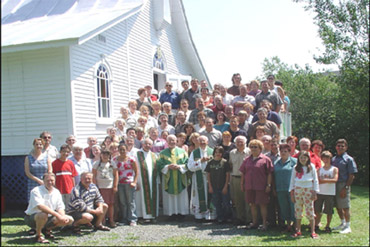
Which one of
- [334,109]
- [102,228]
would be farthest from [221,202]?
[334,109]

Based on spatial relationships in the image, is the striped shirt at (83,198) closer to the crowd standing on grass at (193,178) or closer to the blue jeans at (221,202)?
the crowd standing on grass at (193,178)

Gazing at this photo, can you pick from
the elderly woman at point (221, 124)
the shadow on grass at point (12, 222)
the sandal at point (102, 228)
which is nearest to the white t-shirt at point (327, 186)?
the elderly woman at point (221, 124)

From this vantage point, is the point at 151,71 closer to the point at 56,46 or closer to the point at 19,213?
the point at 56,46

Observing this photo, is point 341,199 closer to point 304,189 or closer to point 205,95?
point 304,189

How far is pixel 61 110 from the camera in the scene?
30.5 feet

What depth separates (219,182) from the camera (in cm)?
716

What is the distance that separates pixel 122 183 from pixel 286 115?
5.77m

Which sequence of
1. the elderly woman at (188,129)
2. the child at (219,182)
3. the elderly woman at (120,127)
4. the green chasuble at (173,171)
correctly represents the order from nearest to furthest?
the child at (219,182) < the green chasuble at (173,171) < the elderly woman at (188,129) < the elderly woman at (120,127)

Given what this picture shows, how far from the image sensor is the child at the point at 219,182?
714 centimetres

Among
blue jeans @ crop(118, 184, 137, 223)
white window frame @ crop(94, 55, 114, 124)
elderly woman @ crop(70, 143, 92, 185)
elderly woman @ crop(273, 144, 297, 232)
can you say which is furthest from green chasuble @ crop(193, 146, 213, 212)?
white window frame @ crop(94, 55, 114, 124)

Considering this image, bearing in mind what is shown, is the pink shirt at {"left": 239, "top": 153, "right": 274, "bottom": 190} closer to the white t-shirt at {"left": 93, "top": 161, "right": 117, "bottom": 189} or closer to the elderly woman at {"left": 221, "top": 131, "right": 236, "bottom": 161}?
the elderly woman at {"left": 221, "top": 131, "right": 236, "bottom": 161}

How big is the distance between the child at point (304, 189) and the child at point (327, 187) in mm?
543

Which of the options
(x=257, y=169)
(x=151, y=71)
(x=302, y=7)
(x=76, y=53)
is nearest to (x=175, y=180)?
(x=257, y=169)

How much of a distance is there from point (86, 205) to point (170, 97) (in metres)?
4.79
